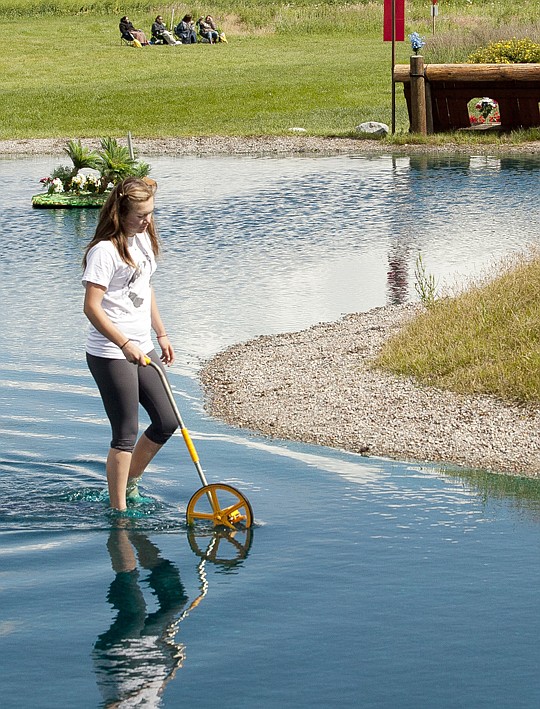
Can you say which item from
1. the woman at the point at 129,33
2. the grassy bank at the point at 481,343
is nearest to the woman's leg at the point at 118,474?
the grassy bank at the point at 481,343

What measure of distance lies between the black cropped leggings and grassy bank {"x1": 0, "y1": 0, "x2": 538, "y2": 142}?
21.2 meters

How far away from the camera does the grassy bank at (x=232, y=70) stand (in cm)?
3259

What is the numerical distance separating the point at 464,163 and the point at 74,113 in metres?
13.6

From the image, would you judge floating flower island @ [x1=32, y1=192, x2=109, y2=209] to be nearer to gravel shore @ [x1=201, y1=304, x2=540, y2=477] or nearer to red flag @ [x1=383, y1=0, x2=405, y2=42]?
red flag @ [x1=383, y1=0, x2=405, y2=42]

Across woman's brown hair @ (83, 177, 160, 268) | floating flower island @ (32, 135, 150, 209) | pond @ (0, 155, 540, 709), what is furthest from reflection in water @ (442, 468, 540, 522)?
floating flower island @ (32, 135, 150, 209)

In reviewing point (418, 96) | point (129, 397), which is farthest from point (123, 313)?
point (418, 96)

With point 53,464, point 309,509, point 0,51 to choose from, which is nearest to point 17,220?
point 53,464

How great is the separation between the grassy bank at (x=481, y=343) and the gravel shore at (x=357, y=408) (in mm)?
176

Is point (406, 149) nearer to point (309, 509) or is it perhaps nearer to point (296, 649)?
point (309, 509)

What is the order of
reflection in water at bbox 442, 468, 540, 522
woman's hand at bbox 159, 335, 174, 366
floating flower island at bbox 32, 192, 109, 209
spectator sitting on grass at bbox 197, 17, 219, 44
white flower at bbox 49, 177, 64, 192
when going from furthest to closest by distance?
spectator sitting on grass at bbox 197, 17, 219, 44
white flower at bbox 49, 177, 64, 192
floating flower island at bbox 32, 192, 109, 209
reflection in water at bbox 442, 468, 540, 522
woman's hand at bbox 159, 335, 174, 366

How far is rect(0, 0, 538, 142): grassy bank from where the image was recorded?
32.6 m

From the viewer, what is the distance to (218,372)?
34.6 feet

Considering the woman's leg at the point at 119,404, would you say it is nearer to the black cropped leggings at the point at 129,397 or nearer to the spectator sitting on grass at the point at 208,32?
the black cropped leggings at the point at 129,397

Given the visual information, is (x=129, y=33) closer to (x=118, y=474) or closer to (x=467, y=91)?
(x=467, y=91)
